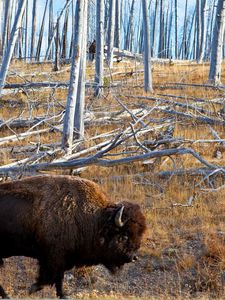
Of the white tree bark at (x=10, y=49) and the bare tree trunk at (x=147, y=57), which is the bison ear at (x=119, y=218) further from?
the bare tree trunk at (x=147, y=57)

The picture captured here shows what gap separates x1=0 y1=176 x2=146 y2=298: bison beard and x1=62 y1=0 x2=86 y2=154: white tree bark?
344cm

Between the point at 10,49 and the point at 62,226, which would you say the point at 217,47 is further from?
the point at 62,226

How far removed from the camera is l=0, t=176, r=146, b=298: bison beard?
5.34 meters

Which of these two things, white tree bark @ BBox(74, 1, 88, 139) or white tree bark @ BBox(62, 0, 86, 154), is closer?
white tree bark @ BBox(62, 0, 86, 154)

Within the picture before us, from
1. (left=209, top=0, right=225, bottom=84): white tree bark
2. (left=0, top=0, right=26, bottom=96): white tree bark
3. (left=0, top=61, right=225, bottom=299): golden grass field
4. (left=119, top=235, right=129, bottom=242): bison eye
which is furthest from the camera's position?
(left=209, top=0, right=225, bottom=84): white tree bark

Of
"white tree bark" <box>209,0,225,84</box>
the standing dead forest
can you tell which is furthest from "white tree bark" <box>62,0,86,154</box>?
"white tree bark" <box>209,0,225,84</box>

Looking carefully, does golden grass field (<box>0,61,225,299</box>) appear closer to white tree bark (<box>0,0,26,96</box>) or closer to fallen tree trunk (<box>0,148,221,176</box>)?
fallen tree trunk (<box>0,148,221,176</box>)

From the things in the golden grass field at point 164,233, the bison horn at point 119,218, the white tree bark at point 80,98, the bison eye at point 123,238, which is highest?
the white tree bark at point 80,98

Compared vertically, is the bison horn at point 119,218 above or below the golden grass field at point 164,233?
above

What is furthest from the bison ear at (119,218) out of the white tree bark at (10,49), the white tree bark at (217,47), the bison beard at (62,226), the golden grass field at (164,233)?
the white tree bark at (217,47)

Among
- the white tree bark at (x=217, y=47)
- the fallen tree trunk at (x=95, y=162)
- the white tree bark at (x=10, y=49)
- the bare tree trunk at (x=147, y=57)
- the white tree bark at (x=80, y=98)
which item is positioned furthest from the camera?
the white tree bark at (x=217, y=47)

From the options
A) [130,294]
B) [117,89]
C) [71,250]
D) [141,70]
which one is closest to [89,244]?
[71,250]

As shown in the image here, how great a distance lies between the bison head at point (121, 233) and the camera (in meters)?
5.42

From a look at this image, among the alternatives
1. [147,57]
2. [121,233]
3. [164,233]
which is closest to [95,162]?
[164,233]
